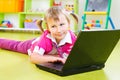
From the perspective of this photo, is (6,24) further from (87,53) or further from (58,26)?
(87,53)

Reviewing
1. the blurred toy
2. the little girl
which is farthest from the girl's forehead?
the blurred toy

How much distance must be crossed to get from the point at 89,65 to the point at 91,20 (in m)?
2.18

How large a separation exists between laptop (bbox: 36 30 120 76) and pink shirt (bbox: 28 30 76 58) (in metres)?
0.09

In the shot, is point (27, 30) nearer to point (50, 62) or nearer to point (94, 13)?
point (94, 13)

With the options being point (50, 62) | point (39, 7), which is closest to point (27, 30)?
point (39, 7)

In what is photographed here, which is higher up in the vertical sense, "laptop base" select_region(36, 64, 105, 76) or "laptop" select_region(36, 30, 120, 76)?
"laptop" select_region(36, 30, 120, 76)

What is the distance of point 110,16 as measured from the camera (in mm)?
3086

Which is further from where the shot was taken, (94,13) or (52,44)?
(94,13)

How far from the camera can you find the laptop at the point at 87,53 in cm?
90

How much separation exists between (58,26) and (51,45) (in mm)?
122

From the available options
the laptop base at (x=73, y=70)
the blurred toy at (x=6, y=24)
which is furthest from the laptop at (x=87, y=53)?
the blurred toy at (x=6, y=24)

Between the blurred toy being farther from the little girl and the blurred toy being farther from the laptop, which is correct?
the laptop

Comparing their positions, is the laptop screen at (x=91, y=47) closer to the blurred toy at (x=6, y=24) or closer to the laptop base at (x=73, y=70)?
the laptop base at (x=73, y=70)

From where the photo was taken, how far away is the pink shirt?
3.88 feet
